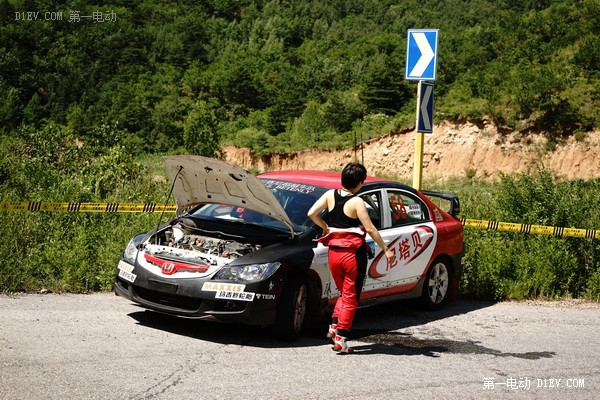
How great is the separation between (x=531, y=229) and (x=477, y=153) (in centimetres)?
3826

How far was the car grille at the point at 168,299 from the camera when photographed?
24.1ft

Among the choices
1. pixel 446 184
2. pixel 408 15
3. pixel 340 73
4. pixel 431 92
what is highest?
pixel 408 15

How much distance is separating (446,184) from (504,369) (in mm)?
42306

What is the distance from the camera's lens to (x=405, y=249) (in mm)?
9031

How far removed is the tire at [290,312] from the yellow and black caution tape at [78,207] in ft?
11.9

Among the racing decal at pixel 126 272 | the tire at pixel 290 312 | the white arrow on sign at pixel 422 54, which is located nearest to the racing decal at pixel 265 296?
the tire at pixel 290 312

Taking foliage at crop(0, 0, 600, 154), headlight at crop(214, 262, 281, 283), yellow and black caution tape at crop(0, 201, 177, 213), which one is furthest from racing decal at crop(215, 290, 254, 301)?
foliage at crop(0, 0, 600, 154)

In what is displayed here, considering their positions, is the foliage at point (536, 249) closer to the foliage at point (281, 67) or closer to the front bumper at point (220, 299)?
the front bumper at point (220, 299)

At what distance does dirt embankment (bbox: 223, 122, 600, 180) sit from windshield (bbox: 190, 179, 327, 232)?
97.1 ft

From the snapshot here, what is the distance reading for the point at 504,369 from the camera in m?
7.04

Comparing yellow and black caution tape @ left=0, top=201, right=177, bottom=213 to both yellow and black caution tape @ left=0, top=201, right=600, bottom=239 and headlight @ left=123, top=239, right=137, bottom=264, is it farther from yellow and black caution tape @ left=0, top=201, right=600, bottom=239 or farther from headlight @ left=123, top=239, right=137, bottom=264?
headlight @ left=123, top=239, right=137, bottom=264

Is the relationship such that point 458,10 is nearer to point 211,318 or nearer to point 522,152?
point 522,152

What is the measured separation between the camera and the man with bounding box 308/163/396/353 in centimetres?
705

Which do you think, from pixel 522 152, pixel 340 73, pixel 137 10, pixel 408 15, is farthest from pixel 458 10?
pixel 522 152
